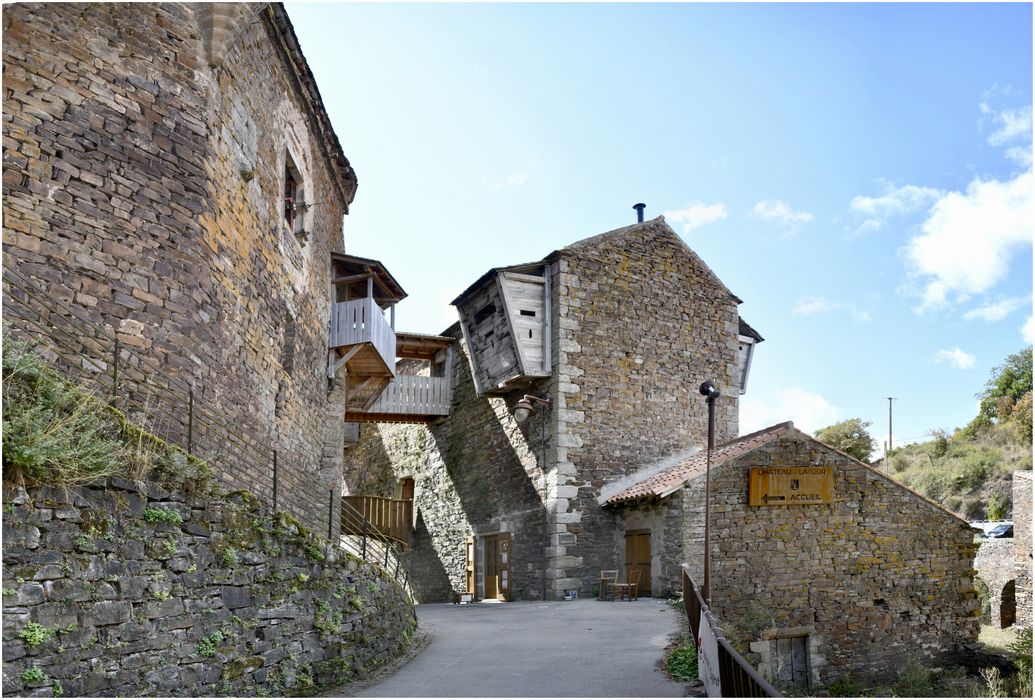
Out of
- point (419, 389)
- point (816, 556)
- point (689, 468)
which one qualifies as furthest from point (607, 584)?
point (419, 389)

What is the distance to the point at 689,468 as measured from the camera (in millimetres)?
16922

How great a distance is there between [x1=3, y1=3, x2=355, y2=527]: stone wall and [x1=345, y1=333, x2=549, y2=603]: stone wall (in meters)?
6.24

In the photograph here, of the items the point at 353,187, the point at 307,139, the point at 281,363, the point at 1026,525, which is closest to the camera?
the point at 281,363

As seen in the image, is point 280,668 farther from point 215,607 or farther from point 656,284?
point 656,284

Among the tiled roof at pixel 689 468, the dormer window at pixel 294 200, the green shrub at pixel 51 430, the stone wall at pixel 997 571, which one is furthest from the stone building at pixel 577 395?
the green shrub at pixel 51 430

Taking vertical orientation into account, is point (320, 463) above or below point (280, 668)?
above

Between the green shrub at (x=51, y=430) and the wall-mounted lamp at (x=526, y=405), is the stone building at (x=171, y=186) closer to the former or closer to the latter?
the green shrub at (x=51, y=430)

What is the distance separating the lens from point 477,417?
21.1 meters

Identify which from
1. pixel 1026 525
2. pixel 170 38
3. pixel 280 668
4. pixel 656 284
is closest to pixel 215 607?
pixel 280 668

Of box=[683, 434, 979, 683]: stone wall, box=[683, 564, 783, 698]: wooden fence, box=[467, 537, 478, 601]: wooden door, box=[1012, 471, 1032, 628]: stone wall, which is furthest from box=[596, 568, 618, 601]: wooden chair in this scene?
box=[1012, 471, 1032, 628]: stone wall

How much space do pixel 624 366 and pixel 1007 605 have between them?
1571 centimetres

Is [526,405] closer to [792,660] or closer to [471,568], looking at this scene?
[471,568]

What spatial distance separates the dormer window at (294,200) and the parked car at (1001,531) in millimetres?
25352

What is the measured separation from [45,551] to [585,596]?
13.3m
